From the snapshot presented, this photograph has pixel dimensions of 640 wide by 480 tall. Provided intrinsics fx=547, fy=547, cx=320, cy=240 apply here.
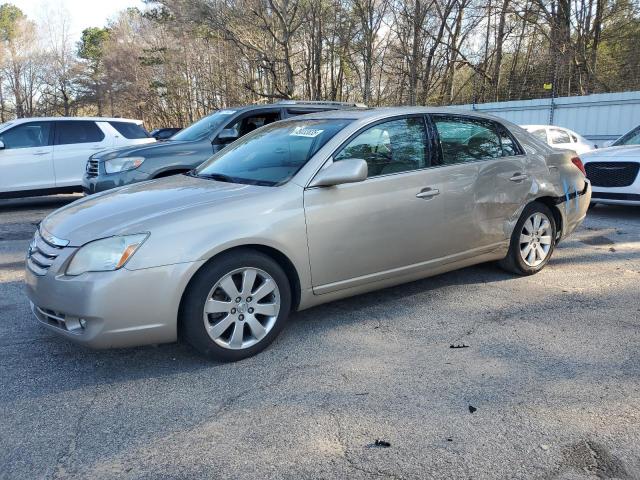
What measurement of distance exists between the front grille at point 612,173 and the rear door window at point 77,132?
889 centimetres

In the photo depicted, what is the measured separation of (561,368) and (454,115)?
241 cm

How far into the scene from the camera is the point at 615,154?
8523 mm

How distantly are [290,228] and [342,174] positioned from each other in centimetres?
53

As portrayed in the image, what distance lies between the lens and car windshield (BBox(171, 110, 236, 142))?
815 cm

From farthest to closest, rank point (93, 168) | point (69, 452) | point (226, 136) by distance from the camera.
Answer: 1. point (93, 168)
2. point (226, 136)
3. point (69, 452)

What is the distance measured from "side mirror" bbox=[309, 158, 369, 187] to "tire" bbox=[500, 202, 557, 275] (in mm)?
1995

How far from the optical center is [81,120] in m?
10.6

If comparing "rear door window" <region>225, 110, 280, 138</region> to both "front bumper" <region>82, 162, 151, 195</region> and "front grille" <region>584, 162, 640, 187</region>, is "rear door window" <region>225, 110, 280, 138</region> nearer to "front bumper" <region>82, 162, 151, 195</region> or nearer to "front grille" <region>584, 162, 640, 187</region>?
"front bumper" <region>82, 162, 151, 195</region>

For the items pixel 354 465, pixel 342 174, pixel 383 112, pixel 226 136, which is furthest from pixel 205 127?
pixel 354 465

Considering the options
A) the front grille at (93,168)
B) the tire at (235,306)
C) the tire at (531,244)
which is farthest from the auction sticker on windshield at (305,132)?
the front grille at (93,168)

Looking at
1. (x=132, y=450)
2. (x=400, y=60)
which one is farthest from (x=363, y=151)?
(x=400, y=60)

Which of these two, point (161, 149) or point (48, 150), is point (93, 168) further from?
point (48, 150)

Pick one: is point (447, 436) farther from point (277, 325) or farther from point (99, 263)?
point (99, 263)

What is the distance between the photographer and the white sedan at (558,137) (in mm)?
13004
